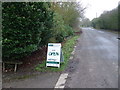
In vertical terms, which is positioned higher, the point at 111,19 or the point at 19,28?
the point at 111,19

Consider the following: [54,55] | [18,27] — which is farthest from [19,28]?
[54,55]

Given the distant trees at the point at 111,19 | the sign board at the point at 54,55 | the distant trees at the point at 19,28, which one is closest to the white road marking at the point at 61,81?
the sign board at the point at 54,55

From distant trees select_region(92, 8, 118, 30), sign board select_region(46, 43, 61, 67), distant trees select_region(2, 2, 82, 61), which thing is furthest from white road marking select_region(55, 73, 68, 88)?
distant trees select_region(92, 8, 118, 30)

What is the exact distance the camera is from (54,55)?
568cm

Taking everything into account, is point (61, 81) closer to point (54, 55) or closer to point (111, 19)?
point (54, 55)

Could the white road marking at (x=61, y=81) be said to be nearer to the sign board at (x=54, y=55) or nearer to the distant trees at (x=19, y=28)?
the sign board at (x=54, y=55)

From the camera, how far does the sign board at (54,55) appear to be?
561cm

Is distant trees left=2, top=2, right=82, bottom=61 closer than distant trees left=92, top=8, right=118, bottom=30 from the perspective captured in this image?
Yes

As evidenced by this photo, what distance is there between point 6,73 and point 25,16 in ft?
7.41

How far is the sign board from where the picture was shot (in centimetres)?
561

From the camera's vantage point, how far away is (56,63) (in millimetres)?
5594

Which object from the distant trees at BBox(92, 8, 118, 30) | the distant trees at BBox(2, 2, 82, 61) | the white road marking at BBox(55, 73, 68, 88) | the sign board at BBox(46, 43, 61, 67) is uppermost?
the distant trees at BBox(92, 8, 118, 30)

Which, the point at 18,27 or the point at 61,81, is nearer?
the point at 61,81

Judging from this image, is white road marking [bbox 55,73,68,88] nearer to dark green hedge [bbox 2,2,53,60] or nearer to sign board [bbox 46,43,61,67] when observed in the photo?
sign board [bbox 46,43,61,67]
